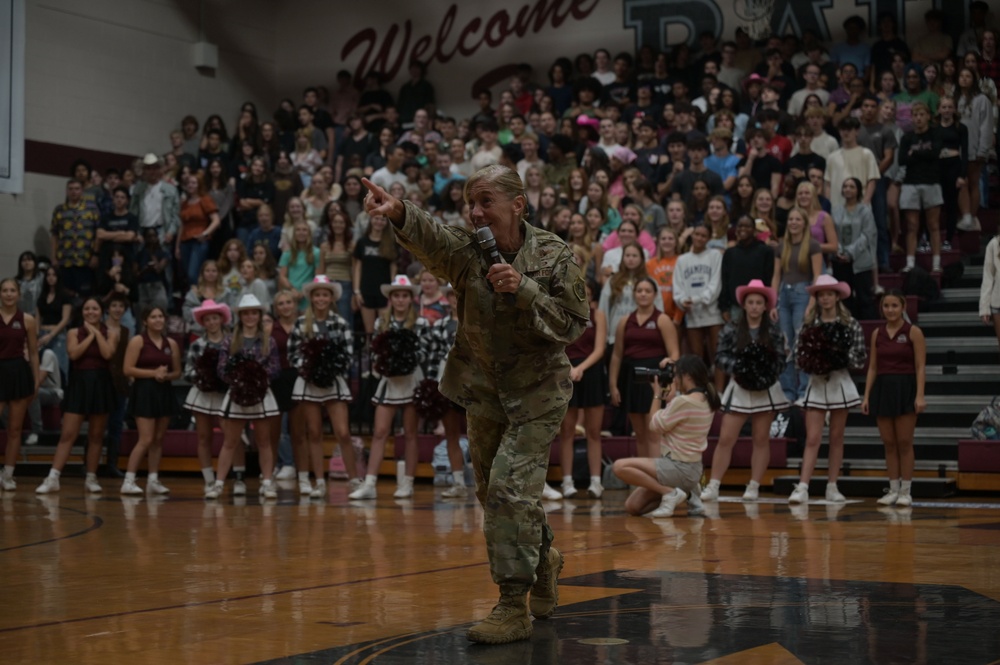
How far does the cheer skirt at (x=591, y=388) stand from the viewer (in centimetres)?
1241

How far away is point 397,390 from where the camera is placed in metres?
12.5

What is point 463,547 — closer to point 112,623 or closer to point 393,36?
point 112,623

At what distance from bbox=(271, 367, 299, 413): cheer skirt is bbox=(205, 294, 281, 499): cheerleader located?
0.19 meters

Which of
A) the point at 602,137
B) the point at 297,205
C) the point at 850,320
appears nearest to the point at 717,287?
the point at 850,320

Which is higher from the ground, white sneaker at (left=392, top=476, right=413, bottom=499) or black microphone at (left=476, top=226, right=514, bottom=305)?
black microphone at (left=476, top=226, right=514, bottom=305)

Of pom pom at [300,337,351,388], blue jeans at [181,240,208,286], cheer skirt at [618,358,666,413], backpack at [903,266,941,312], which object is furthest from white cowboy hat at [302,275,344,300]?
backpack at [903,266,941,312]

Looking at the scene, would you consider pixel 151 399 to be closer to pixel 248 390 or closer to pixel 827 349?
pixel 248 390

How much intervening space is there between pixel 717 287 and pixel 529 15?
1096cm

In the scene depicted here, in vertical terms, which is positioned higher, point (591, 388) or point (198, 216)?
point (198, 216)

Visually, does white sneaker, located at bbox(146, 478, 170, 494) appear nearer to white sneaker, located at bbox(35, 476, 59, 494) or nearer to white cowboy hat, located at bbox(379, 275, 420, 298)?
white sneaker, located at bbox(35, 476, 59, 494)

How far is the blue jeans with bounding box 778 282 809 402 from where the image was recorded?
532 inches

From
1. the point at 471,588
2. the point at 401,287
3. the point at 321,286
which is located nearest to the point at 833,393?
the point at 401,287

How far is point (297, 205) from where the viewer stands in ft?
55.9

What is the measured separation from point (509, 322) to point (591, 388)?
7382 mm
